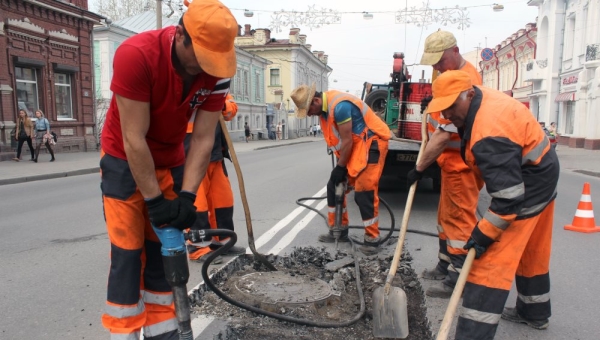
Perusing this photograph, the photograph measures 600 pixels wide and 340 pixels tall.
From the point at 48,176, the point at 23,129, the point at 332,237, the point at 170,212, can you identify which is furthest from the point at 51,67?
the point at 170,212

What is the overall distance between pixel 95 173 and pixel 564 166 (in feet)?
46.0

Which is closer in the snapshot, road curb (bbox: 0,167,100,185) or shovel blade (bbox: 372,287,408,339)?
shovel blade (bbox: 372,287,408,339)

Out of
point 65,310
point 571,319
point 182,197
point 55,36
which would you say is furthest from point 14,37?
point 571,319

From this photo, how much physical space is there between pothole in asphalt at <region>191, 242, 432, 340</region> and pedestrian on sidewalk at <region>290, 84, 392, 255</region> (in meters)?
0.47

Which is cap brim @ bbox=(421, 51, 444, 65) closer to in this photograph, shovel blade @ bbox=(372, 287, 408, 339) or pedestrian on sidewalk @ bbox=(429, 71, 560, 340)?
pedestrian on sidewalk @ bbox=(429, 71, 560, 340)

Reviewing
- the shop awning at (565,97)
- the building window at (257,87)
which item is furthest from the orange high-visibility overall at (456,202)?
the building window at (257,87)

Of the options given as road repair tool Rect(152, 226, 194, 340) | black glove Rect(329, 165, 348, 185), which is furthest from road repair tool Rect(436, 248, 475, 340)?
black glove Rect(329, 165, 348, 185)

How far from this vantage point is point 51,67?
57.8 ft

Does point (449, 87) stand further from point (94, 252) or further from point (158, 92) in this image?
point (94, 252)

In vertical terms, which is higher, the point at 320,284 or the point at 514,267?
the point at 514,267

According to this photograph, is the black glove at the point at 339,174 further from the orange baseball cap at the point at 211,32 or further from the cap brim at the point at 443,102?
the orange baseball cap at the point at 211,32

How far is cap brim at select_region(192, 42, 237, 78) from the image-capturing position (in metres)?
1.99

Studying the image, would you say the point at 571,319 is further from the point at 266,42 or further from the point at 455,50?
the point at 266,42

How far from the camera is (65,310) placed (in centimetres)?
333
